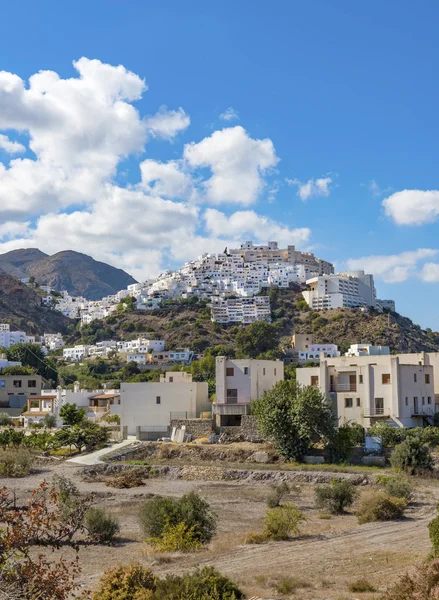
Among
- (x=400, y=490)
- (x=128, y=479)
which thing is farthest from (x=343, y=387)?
(x=400, y=490)

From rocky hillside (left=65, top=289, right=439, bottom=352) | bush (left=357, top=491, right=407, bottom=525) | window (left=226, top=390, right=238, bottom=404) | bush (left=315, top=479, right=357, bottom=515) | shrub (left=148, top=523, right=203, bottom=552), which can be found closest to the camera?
shrub (left=148, top=523, right=203, bottom=552)

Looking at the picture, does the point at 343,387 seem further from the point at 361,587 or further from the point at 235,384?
the point at 361,587

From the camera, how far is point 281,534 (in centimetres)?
1973

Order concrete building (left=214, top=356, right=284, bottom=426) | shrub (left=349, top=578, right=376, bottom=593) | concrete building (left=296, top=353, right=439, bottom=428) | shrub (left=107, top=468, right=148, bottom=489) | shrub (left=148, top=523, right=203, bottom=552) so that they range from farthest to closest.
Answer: concrete building (left=214, top=356, right=284, bottom=426), concrete building (left=296, top=353, right=439, bottom=428), shrub (left=107, top=468, right=148, bottom=489), shrub (left=148, top=523, right=203, bottom=552), shrub (left=349, top=578, right=376, bottom=593)

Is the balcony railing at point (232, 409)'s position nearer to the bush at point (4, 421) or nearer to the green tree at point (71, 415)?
the green tree at point (71, 415)

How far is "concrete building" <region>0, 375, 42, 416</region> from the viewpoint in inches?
2849

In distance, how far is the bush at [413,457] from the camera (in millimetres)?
33156

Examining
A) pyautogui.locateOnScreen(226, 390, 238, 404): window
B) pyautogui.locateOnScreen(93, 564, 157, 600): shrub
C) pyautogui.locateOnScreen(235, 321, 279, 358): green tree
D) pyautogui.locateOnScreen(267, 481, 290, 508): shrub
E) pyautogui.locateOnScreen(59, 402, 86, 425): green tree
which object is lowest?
pyautogui.locateOnScreen(267, 481, 290, 508): shrub

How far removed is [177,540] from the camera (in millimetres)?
18438

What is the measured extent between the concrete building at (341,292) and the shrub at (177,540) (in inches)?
4820

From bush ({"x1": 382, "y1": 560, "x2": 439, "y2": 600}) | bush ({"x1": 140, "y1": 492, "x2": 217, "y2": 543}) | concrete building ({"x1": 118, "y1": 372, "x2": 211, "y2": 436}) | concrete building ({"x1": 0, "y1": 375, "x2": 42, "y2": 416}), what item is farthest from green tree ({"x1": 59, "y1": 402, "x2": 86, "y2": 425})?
bush ({"x1": 382, "y1": 560, "x2": 439, "y2": 600})

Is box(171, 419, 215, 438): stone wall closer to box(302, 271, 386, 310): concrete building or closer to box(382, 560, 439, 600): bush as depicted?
box(382, 560, 439, 600): bush

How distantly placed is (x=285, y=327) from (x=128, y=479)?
102851 millimetres

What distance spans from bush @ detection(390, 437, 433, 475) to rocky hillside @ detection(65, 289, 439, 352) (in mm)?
81310
